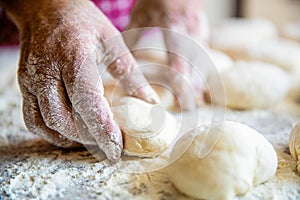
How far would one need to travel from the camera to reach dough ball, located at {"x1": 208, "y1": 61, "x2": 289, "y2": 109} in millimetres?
1204

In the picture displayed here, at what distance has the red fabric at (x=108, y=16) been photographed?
63.5 inches

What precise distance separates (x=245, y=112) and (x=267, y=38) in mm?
895

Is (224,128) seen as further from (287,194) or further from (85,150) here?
(85,150)

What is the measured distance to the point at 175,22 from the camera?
4.26ft

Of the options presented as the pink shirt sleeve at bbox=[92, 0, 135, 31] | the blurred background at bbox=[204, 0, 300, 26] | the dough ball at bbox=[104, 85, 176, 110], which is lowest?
the blurred background at bbox=[204, 0, 300, 26]

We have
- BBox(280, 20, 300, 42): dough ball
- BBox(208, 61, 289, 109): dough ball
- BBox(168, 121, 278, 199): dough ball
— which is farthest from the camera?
BBox(280, 20, 300, 42): dough ball

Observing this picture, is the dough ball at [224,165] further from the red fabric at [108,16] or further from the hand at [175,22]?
the red fabric at [108,16]

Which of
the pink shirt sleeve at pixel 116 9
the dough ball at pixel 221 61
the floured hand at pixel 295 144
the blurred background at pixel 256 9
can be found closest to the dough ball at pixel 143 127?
the floured hand at pixel 295 144

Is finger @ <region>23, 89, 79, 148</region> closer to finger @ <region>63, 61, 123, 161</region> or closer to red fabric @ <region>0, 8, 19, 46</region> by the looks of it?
finger @ <region>63, 61, 123, 161</region>

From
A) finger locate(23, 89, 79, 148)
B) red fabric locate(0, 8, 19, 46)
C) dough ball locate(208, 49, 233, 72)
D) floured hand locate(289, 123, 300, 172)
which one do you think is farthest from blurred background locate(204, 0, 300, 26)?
A: finger locate(23, 89, 79, 148)

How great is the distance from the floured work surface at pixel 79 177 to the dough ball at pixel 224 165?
0.12ft

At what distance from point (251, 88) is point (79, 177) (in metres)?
0.65

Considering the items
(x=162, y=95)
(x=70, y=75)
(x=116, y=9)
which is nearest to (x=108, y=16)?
(x=116, y=9)

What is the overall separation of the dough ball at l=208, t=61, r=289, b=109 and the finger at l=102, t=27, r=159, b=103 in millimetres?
341
